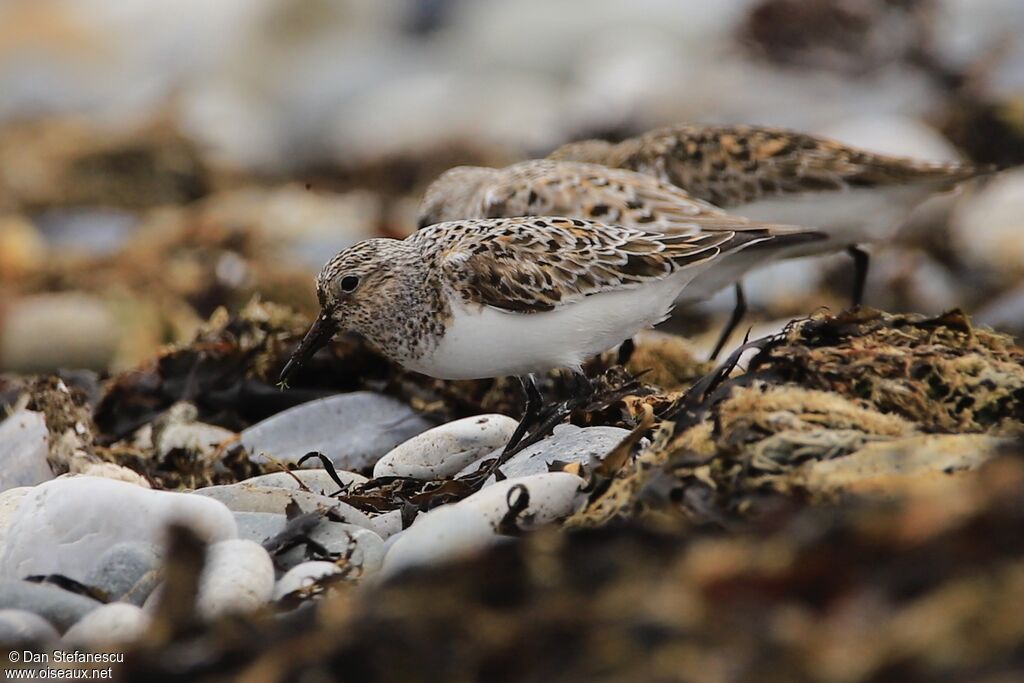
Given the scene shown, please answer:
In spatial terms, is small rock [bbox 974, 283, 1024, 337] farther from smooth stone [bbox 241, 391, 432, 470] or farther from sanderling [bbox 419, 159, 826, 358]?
smooth stone [bbox 241, 391, 432, 470]

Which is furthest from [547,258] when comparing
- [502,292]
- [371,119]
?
[371,119]

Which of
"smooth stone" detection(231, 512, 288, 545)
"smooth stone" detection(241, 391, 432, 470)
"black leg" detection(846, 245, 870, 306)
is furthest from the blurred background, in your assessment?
"smooth stone" detection(231, 512, 288, 545)

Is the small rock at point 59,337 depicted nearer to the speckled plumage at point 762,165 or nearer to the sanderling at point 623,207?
the sanderling at point 623,207

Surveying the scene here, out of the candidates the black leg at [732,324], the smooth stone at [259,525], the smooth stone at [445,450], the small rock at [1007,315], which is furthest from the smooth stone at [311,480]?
the small rock at [1007,315]

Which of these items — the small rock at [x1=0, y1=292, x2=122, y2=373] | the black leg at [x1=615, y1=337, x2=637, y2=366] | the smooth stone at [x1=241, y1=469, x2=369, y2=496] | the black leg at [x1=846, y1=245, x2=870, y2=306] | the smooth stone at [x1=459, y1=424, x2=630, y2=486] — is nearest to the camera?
the smooth stone at [x1=459, y1=424, x2=630, y2=486]

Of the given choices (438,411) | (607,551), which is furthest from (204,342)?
(607,551)

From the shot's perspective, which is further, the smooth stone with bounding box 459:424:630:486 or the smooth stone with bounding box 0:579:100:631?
the smooth stone with bounding box 459:424:630:486

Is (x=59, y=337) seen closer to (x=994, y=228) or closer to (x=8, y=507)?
(x=8, y=507)
